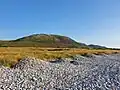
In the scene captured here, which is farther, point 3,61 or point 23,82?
point 3,61

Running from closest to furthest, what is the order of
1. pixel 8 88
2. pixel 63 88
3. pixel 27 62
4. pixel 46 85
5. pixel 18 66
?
1. pixel 8 88
2. pixel 63 88
3. pixel 46 85
4. pixel 18 66
5. pixel 27 62

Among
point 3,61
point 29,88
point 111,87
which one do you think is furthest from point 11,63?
point 111,87

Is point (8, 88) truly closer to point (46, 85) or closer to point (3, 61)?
point (46, 85)

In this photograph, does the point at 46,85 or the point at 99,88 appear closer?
the point at 99,88

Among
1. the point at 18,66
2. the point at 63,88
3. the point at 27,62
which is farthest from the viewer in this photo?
the point at 27,62

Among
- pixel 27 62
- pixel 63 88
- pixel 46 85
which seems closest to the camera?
pixel 63 88

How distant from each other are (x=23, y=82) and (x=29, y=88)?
2.62 m

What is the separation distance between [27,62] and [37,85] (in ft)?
52.7

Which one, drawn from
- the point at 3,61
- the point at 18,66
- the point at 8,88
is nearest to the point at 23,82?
the point at 8,88

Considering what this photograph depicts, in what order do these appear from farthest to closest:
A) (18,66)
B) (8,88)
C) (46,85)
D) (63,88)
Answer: (18,66), (46,85), (63,88), (8,88)

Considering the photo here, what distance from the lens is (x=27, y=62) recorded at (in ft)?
123

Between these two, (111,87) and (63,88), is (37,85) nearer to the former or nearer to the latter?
(63,88)

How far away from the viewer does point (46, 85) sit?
22.0 meters

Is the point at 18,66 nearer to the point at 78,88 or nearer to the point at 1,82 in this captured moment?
the point at 1,82
